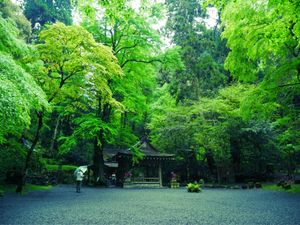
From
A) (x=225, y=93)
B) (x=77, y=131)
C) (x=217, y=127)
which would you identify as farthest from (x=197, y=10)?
(x=77, y=131)

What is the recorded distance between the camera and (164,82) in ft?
109

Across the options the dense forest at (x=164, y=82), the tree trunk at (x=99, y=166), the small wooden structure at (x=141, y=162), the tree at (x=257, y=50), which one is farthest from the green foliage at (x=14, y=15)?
the tree at (x=257, y=50)

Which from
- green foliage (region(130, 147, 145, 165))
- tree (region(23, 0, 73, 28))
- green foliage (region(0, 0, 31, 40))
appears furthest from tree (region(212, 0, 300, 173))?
tree (region(23, 0, 73, 28))

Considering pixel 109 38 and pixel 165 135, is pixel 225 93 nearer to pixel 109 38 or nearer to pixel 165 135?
pixel 165 135

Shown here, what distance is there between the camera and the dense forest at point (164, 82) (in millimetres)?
8312

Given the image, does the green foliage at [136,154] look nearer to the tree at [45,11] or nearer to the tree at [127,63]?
the tree at [127,63]

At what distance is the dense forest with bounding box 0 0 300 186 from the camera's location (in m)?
8.31

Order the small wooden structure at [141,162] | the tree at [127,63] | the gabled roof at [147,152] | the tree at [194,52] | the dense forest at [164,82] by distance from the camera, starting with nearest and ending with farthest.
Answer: the dense forest at [164,82] < the tree at [127,63] < the gabled roof at [147,152] < the small wooden structure at [141,162] < the tree at [194,52]

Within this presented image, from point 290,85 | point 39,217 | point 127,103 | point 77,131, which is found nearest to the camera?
point 39,217

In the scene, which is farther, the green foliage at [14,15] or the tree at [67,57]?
the green foliage at [14,15]

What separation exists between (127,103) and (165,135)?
5.25 meters

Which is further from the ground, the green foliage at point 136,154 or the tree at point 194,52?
the tree at point 194,52

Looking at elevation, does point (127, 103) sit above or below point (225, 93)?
below

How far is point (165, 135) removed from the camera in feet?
76.8
